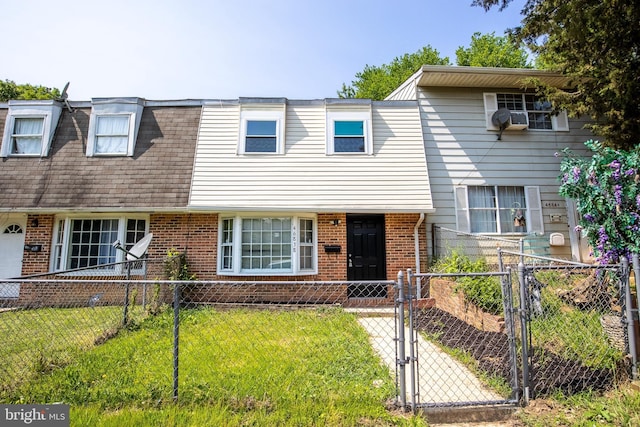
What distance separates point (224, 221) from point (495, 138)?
869cm

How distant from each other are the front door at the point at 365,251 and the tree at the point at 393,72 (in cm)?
1930

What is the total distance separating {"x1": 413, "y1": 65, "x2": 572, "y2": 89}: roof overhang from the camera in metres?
10.4

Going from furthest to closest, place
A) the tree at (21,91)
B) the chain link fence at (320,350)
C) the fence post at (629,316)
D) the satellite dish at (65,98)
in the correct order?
1. the tree at (21,91)
2. the satellite dish at (65,98)
3. the fence post at (629,316)
4. the chain link fence at (320,350)

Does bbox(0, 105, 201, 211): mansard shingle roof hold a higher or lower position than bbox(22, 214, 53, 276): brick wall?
higher

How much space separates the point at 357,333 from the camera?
6184mm

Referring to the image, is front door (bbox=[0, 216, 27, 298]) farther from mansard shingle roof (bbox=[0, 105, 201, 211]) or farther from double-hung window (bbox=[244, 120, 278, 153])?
double-hung window (bbox=[244, 120, 278, 153])

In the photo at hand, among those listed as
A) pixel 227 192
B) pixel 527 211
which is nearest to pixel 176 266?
pixel 227 192

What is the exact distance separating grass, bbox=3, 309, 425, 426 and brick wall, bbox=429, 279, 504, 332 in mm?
2202

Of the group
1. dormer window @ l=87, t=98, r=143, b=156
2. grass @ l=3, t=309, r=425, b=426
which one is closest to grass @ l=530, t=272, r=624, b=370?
grass @ l=3, t=309, r=425, b=426

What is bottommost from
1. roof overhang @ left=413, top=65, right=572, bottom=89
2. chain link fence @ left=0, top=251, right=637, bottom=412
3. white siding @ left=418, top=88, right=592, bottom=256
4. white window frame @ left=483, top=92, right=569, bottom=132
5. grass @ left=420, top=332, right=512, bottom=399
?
grass @ left=420, top=332, right=512, bottom=399

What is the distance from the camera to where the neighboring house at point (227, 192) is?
9484mm

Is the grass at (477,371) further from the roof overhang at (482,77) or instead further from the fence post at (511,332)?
the roof overhang at (482,77)

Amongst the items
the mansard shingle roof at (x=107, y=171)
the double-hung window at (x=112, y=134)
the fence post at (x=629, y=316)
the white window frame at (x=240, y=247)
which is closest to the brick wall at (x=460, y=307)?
the fence post at (x=629, y=316)

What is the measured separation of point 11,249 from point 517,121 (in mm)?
15159
